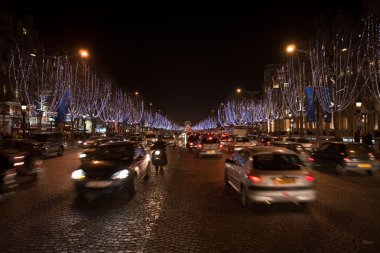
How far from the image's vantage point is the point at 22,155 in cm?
1617

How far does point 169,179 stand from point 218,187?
296 cm

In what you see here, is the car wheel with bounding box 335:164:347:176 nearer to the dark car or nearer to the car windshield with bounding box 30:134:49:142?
the dark car

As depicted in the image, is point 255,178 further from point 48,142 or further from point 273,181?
point 48,142

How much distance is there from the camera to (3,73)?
46500 mm

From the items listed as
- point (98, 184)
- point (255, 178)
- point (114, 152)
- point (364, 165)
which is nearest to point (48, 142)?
point (114, 152)

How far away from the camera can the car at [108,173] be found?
11.2 m

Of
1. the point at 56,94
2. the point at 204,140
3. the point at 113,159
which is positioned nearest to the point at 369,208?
the point at 113,159

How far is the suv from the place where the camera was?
27.5 meters

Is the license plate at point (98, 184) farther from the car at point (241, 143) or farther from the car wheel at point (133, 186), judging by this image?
the car at point (241, 143)

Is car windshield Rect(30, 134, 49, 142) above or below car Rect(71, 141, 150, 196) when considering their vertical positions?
above

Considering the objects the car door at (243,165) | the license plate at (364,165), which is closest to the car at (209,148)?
the license plate at (364,165)

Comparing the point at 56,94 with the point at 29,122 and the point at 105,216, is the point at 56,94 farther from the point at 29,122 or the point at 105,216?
the point at 105,216

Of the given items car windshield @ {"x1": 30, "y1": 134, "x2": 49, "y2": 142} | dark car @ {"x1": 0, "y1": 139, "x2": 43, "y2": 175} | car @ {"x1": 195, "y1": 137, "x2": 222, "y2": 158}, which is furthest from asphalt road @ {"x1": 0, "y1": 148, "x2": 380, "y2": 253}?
car windshield @ {"x1": 30, "y1": 134, "x2": 49, "y2": 142}

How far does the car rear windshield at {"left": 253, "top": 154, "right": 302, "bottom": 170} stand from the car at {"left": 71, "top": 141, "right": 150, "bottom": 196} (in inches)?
151
